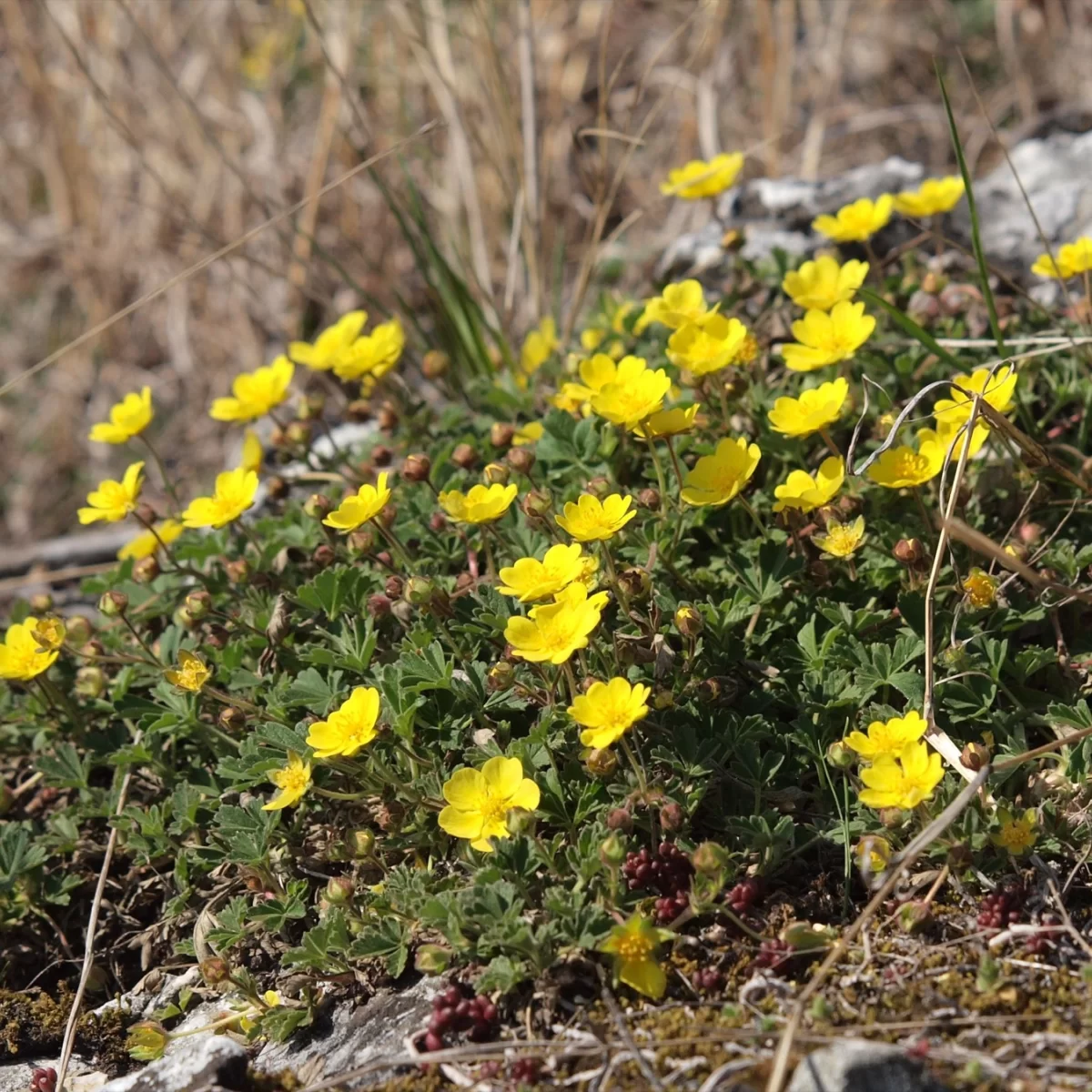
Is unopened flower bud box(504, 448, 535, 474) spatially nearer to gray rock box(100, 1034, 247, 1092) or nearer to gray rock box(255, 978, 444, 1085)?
gray rock box(255, 978, 444, 1085)

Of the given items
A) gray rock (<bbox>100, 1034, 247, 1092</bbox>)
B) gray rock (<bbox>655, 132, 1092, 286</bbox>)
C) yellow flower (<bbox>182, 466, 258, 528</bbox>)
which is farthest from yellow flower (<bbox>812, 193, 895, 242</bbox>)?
gray rock (<bbox>100, 1034, 247, 1092</bbox>)

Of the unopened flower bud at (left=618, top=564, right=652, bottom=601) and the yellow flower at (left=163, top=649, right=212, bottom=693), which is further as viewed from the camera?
the yellow flower at (left=163, top=649, right=212, bottom=693)

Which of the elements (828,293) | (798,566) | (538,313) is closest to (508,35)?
(538,313)

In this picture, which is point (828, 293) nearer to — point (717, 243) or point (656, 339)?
point (656, 339)

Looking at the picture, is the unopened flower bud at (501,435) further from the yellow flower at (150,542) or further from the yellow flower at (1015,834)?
the yellow flower at (1015,834)

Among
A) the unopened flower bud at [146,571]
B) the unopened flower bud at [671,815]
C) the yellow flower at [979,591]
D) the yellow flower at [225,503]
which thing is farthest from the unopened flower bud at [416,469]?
the yellow flower at [979,591]

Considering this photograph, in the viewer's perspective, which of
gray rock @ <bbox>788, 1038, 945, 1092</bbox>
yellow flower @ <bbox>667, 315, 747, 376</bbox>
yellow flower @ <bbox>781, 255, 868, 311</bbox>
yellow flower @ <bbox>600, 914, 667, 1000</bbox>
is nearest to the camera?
gray rock @ <bbox>788, 1038, 945, 1092</bbox>
